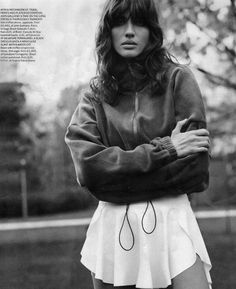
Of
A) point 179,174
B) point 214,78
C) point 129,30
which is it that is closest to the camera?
point 179,174

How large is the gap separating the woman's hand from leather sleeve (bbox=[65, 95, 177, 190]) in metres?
0.02

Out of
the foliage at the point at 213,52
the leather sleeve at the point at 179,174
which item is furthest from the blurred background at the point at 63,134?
the leather sleeve at the point at 179,174

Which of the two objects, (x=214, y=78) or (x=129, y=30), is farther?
(x=214, y=78)

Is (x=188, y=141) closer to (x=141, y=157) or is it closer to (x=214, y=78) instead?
(x=141, y=157)

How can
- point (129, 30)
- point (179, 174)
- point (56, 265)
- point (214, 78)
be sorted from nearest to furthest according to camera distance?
point (179, 174)
point (129, 30)
point (214, 78)
point (56, 265)

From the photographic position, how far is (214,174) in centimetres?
254

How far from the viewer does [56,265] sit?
2697 mm

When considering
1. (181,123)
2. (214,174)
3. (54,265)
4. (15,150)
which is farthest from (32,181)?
(181,123)

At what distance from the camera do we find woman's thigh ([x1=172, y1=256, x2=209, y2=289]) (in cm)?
162

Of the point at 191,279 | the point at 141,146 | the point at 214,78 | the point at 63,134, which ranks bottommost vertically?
the point at 191,279

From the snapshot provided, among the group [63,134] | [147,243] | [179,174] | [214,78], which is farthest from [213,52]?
[147,243]

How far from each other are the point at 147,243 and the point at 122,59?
2.02 ft

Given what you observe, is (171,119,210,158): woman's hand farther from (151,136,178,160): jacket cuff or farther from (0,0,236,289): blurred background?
(0,0,236,289): blurred background

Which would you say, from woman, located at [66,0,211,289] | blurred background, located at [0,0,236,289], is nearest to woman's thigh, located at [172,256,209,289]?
woman, located at [66,0,211,289]
